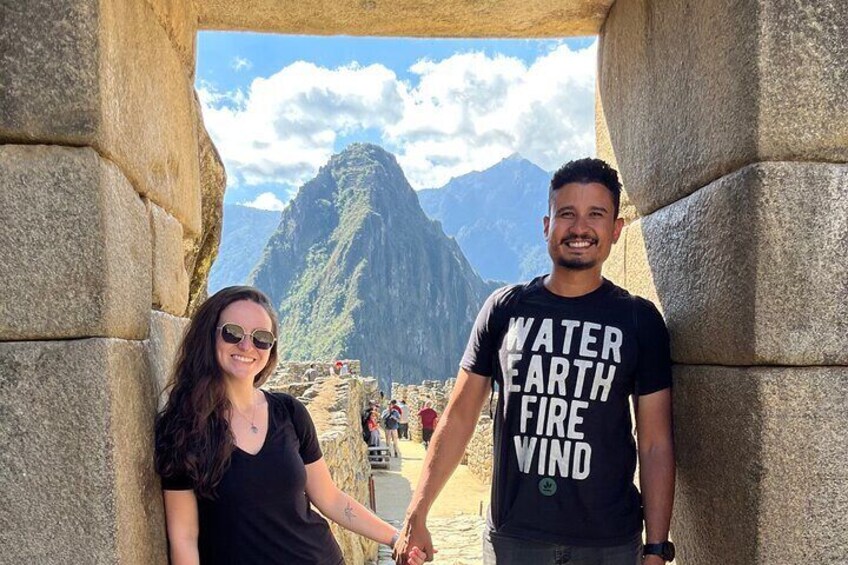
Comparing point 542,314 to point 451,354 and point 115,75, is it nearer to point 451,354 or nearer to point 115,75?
point 115,75

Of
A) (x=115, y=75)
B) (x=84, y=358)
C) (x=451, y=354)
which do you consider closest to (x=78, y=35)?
(x=115, y=75)

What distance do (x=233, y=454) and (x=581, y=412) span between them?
3.23 feet

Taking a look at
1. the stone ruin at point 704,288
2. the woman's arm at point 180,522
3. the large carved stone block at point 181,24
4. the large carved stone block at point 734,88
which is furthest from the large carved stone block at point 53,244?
the large carved stone block at point 734,88

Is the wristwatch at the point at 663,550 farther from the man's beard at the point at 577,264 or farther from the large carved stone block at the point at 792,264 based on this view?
the man's beard at the point at 577,264

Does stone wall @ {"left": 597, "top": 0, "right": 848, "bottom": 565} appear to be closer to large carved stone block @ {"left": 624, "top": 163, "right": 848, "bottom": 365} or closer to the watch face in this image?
large carved stone block @ {"left": 624, "top": 163, "right": 848, "bottom": 365}

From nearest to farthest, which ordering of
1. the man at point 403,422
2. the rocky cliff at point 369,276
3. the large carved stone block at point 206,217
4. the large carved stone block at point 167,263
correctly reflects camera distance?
1. the large carved stone block at point 167,263
2. the large carved stone block at point 206,217
3. the man at point 403,422
4. the rocky cliff at point 369,276

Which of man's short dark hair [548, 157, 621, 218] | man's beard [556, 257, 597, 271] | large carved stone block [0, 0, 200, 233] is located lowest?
man's beard [556, 257, 597, 271]

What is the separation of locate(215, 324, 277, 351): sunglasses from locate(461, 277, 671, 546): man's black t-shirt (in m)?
0.72

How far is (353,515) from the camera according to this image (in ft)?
7.67

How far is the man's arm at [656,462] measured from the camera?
80.8 inches

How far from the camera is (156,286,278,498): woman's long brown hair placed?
1.90m

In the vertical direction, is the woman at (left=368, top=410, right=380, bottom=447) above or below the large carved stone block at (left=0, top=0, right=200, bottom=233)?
below

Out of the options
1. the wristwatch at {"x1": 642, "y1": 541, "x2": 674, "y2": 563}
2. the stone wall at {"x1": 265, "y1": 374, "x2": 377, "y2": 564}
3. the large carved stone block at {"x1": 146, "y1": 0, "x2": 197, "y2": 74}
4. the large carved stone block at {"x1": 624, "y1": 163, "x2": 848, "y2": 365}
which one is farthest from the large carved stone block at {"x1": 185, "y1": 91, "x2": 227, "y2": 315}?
the stone wall at {"x1": 265, "y1": 374, "x2": 377, "y2": 564}

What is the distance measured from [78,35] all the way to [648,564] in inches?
79.1
